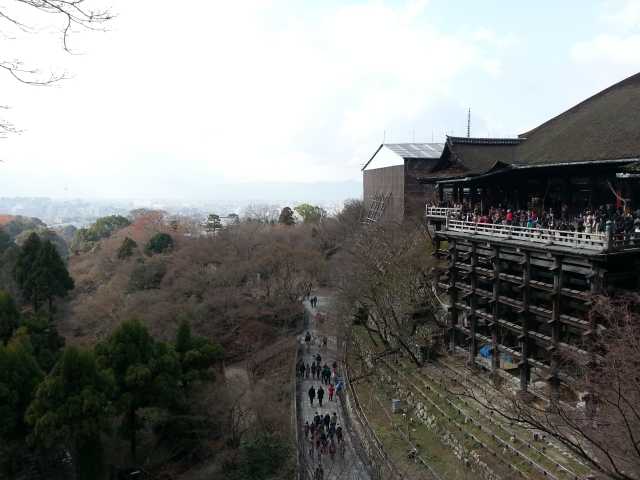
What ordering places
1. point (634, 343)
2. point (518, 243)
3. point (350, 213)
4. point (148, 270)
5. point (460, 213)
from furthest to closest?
point (350, 213), point (148, 270), point (460, 213), point (518, 243), point (634, 343)

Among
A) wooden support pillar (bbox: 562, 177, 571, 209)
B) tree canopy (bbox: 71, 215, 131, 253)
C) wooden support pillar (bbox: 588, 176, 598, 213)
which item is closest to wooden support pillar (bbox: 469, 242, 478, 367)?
wooden support pillar (bbox: 562, 177, 571, 209)

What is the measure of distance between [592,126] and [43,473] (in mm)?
22633

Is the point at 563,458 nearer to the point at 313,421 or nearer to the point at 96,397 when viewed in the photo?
the point at 313,421

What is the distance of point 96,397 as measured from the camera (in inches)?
508

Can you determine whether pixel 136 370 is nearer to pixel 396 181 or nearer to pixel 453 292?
pixel 453 292

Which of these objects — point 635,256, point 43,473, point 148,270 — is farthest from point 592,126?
point 148,270

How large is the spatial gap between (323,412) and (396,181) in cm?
2043

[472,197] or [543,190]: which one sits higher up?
[543,190]

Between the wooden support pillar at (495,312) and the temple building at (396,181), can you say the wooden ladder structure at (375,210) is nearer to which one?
the temple building at (396,181)

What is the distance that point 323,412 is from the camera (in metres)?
20.7

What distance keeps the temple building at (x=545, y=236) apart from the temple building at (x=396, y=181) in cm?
862

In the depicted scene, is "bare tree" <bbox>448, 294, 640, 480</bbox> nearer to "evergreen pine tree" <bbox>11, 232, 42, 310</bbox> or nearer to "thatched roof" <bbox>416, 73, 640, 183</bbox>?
"thatched roof" <bbox>416, 73, 640, 183</bbox>

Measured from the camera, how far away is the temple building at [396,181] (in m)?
34.6

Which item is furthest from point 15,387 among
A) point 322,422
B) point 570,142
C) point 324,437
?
point 570,142
